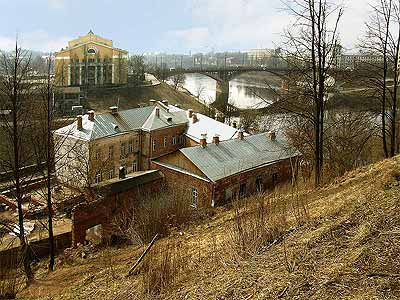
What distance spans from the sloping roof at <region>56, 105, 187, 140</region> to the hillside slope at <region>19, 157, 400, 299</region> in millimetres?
17703

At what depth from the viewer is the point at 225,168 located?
21703 millimetres

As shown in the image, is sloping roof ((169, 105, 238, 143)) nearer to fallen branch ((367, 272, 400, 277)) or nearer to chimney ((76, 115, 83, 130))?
chimney ((76, 115, 83, 130))

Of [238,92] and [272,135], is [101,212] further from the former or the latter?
[238,92]

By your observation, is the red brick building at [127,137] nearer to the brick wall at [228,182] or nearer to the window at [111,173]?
the window at [111,173]

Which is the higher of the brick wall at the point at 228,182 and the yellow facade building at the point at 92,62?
the yellow facade building at the point at 92,62

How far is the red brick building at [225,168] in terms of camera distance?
20.9 metres

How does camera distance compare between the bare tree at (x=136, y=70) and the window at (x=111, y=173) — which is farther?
the bare tree at (x=136, y=70)

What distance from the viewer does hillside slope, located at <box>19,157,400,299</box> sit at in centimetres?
498

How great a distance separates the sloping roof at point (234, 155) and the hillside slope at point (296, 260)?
38.1ft

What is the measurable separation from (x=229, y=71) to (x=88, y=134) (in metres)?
46.2

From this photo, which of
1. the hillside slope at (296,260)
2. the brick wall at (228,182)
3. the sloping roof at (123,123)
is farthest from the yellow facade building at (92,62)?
the hillside slope at (296,260)

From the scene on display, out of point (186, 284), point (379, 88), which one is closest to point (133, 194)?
point (379, 88)

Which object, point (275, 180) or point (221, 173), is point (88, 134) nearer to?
point (221, 173)

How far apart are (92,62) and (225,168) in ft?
137
